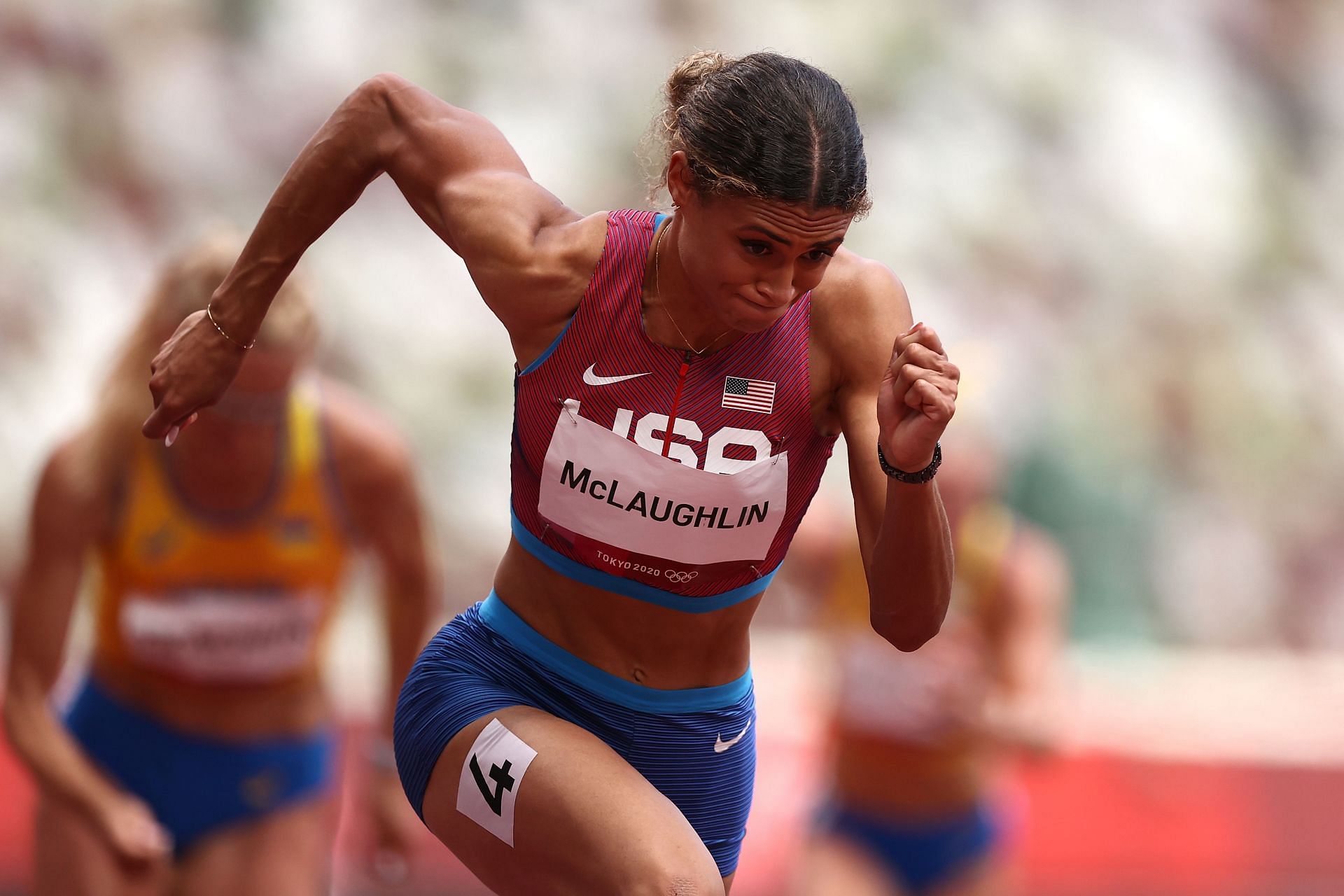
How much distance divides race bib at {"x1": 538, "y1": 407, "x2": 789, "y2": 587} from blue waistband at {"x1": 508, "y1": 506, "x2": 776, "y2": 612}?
1.0 inches

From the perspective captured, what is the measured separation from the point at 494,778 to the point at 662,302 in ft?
2.81

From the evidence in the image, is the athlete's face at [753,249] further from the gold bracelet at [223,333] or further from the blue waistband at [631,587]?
the gold bracelet at [223,333]

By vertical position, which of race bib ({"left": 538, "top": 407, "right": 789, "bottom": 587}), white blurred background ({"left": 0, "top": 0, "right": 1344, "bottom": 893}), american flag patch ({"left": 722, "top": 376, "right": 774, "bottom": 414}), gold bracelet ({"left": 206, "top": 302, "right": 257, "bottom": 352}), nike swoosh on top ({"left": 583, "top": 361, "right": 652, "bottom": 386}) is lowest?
white blurred background ({"left": 0, "top": 0, "right": 1344, "bottom": 893})

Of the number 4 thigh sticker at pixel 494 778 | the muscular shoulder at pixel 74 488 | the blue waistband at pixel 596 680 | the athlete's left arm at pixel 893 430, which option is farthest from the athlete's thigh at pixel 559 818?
the muscular shoulder at pixel 74 488

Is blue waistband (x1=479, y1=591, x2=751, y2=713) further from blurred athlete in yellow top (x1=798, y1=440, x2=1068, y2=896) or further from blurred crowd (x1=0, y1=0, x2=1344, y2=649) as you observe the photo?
blurred crowd (x1=0, y1=0, x2=1344, y2=649)

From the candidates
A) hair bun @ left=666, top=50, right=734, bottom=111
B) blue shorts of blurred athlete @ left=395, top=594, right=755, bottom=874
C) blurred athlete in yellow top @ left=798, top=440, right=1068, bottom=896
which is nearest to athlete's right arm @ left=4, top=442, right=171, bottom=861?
blue shorts of blurred athlete @ left=395, top=594, right=755, bottom=874

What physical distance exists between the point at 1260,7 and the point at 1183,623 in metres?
4.44

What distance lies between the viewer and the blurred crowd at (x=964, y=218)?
9.16 metres

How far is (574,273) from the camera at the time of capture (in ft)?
9.67

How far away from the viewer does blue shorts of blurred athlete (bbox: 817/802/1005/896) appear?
5898 millimetres

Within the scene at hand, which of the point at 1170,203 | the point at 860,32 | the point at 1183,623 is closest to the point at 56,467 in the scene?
the point at 1183,623

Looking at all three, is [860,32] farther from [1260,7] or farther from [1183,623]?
[1183,623]

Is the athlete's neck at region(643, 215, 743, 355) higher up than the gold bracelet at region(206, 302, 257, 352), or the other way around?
the athlete's neck at region(643, 215, 743, 355)

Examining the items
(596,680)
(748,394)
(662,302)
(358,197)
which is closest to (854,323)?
(748,394)
